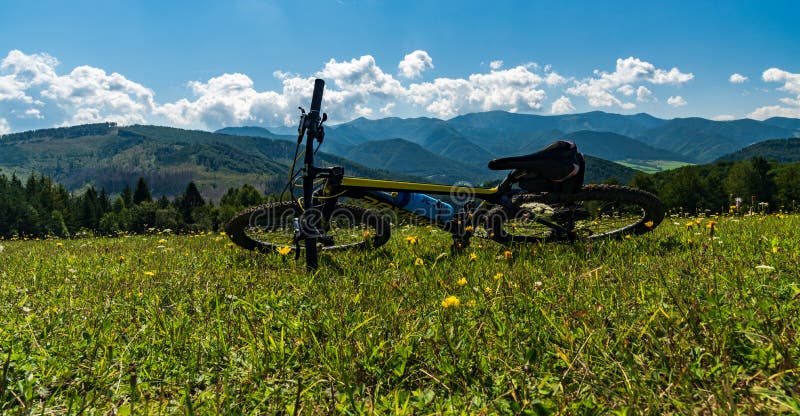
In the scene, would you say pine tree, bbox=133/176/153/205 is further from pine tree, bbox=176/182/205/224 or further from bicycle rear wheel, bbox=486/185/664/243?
bicycle rear wheel, bbox=486/185/664/243

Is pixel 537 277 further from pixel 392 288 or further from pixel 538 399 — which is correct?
pixel 538 399

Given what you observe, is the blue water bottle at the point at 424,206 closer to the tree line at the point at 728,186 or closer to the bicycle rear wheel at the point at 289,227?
the bicycle rear wheel at the point at 289,227

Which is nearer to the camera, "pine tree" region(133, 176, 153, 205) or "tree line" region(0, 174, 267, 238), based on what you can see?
"tree line" region(0, 174, 267, 238)

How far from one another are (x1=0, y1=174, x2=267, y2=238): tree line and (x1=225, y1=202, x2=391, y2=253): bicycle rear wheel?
2893 inches

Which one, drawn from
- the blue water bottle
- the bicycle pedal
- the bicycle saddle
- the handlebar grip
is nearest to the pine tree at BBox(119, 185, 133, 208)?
the blue water bottle

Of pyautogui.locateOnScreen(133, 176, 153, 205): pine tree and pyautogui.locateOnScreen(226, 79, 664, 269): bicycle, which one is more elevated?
pyautogui.locateOnScreen(226, 79, 664, 269): bicycle

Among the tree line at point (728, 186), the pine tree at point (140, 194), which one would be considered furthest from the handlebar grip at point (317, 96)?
the pine tree at point (140, 194)

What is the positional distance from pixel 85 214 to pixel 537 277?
119943 mm

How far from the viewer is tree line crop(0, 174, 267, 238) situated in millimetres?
78500

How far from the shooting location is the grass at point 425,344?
180 centimetres

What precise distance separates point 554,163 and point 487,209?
1.17m

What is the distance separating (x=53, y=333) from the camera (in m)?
2.69

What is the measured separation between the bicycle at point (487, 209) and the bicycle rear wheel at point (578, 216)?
0.01m

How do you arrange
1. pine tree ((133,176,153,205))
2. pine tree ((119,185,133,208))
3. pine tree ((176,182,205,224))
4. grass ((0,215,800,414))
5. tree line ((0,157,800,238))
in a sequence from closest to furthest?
1. grass ((0,215,800,414))
2. tree line ((0,157,800,238))
3. pine tree ((176,182,205,224))
4. pine tree ((133,176,153,205))
5. pine tree ((119,185,133,208))
